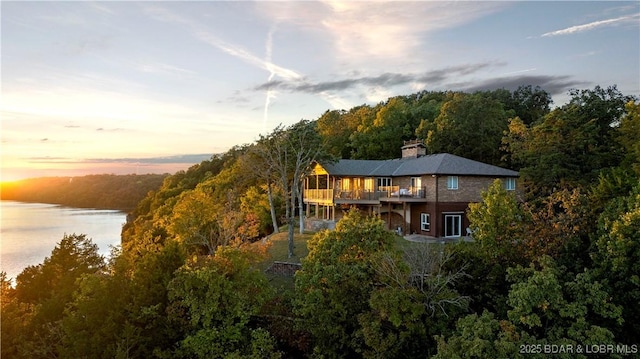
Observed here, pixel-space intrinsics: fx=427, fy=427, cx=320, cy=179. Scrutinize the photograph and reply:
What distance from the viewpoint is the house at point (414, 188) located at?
27.2 m

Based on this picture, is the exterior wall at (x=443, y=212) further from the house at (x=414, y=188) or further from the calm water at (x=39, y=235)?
the calm water at (x=39, y=235)

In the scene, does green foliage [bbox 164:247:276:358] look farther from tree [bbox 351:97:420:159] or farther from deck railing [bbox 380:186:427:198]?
tree [bbox 351:97:420:159]

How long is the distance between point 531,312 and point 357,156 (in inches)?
1395

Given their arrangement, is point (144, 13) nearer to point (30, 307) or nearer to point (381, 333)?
point (30, 307)

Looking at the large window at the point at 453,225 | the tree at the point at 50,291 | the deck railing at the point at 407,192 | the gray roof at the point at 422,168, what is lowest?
the tree at the point at 50,291

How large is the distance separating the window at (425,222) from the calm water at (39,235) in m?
25.4

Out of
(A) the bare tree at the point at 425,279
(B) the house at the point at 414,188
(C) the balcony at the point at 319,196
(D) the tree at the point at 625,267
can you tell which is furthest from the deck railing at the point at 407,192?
(D) the tree at the point at 625,267

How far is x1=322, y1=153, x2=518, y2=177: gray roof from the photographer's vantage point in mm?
27469

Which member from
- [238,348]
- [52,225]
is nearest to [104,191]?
[52,225]

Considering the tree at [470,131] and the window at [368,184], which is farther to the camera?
the tree at [470,131]

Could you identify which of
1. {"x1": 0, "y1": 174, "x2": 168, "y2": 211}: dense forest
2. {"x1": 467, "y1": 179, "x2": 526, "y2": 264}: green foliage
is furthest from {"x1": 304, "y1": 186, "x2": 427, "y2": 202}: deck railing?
{"x1": 0, "y1": 174, "x2": 168, "y2": 211}: dense forest

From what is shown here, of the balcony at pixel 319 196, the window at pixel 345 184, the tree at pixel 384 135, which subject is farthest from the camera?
the tree at pixel 384 135

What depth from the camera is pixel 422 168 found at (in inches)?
1139

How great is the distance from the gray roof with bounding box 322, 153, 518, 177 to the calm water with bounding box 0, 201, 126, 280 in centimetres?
2098
